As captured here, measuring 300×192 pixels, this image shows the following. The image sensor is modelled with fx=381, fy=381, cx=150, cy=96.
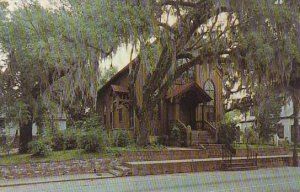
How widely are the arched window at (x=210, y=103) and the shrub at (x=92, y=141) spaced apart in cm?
1131

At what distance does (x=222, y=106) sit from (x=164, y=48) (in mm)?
10845

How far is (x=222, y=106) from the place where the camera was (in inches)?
1091

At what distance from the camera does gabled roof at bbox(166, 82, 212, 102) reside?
2498 cm

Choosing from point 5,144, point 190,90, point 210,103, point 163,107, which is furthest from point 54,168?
point 210,103

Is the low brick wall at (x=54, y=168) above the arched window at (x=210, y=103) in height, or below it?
below

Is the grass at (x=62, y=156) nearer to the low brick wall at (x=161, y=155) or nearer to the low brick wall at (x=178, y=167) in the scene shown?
the low brick wall at (x=161, y=155)

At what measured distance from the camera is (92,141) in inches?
687

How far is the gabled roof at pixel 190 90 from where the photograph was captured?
82.0 ft

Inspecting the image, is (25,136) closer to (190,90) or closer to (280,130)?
(190,90)

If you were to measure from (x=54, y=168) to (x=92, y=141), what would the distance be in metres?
2.46

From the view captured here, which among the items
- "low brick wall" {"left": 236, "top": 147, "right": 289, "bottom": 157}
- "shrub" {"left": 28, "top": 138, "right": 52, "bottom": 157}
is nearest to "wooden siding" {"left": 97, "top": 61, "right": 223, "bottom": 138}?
"low brick wall" {"left": 236, "top": 147, "right": 289, "bottom": 157}

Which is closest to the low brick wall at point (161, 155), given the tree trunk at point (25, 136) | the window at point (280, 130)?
the tree trunk at point (25, 136)

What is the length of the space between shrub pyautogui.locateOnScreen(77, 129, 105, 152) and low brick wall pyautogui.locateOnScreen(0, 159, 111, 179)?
3.62 feet

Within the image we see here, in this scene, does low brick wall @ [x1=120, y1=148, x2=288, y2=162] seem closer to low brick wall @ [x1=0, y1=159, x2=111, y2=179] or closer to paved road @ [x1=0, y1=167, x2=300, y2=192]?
low brick wall @ [x1=0, y1=159, x2=111, y2=179]
